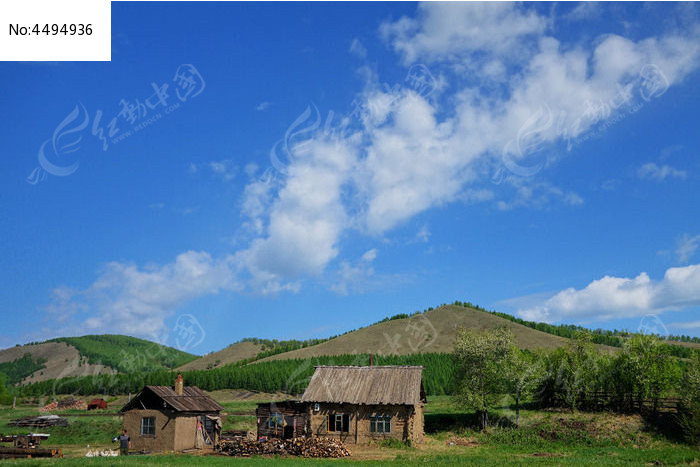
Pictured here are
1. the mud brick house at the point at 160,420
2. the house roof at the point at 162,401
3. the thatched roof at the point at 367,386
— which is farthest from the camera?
the thatched roof at the point at 367,386

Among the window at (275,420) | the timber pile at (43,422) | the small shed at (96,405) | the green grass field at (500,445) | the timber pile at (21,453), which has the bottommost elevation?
the small shed at (96,405)

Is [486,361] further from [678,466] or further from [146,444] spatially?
[146,444]

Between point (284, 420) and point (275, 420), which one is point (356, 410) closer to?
point (284, 420)

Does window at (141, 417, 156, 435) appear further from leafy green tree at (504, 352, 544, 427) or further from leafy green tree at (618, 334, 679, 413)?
leafy green tree at (618, 334, 679, 413)

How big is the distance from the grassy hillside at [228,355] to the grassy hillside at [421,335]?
37.5m

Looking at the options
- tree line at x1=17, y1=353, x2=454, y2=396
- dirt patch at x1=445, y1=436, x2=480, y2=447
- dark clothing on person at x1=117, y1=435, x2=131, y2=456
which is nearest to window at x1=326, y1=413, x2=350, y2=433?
dirt patch at x1=445, y1=436, x2=480, y2=447

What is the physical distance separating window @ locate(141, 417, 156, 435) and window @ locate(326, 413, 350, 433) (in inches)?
483

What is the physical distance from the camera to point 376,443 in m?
38.5

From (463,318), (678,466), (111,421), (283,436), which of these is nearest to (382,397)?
(283,436)

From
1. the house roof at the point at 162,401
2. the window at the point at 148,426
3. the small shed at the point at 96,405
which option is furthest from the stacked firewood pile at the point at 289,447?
the small shed at the point at 96,405

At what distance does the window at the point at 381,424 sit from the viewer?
1538 inches

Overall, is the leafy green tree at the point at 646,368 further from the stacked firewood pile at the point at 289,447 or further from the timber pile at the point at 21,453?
the timber pile at the point at 21,453

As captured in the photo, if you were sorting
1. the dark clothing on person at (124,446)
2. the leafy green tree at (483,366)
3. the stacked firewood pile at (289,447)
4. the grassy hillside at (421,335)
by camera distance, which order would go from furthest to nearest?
the grassy hillside at (421,335), the leafy green tree at (483,366), the dark clothing on person at (124,446), the stacked firewood pile at (289,447)

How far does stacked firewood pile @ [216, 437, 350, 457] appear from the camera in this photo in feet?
113
